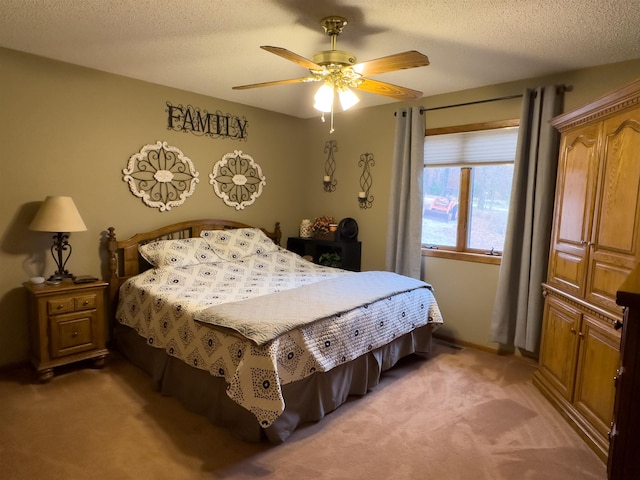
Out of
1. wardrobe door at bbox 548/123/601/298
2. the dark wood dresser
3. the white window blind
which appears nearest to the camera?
the dark wood dresser

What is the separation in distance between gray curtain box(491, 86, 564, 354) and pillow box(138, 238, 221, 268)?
259cm

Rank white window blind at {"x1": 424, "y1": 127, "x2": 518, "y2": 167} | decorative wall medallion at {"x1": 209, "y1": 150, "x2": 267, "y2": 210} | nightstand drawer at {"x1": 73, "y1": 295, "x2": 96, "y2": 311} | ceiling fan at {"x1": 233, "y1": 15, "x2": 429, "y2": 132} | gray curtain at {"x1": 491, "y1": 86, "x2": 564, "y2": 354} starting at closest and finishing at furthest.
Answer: ceiling fan at {"x1": 233, "y1": 15, "x2": 429, "y2": 132}
nightstand drawer at {"x1": 73, "y1": 295, "x2": 96, "y2": 311}
gray curtain at {"x1": 491, "y1": 86, "x2": 564, "y2": 354}
white window blind at {"x1": 424, "y1": 127, "x2": 518, "y2": 167}
decorative wall medallion at {"x1": 209, "y1": 150, "x2": 267, "y2": 210}

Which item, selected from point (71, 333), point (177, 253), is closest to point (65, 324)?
point (71, 333)

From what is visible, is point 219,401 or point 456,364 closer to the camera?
point 219,401

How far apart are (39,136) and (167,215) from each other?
3.85 ft

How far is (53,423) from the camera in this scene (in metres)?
2.34

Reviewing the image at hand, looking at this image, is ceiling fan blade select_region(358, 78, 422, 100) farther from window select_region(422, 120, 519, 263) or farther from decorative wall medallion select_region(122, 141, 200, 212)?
decorative wall medallion select_region(122, 141, 200, 212)

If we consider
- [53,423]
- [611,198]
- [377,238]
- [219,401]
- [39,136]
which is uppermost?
[39,136]

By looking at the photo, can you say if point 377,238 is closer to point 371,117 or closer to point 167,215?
point 371,117

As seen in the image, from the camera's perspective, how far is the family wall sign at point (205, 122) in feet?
Result: 12.4

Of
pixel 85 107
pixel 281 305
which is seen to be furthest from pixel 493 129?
pixel 85 107

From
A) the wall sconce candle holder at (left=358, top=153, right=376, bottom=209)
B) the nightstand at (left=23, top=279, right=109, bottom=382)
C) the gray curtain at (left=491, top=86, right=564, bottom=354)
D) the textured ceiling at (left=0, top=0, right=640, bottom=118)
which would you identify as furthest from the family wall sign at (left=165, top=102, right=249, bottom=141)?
the gray curtain at (left=491, top=86, right=564, bottom=354)

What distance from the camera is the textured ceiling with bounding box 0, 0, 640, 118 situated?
2139mm

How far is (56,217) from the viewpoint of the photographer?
288 centimetres
